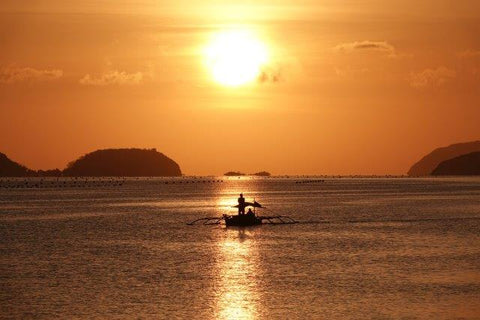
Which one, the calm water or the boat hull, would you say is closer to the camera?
the calm water

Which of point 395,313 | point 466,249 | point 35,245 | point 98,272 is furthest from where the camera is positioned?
point 35,245

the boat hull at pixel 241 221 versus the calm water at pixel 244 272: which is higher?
the boat hull at pixel 241 221

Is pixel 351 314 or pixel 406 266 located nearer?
pixel 351 314

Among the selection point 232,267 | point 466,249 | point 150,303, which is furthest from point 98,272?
point 466,249

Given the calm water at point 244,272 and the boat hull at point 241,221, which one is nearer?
the calm water at point 244,272

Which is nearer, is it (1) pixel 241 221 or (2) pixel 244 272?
(2) pixel 244 272

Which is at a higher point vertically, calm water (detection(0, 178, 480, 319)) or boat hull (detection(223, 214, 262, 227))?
boat hull (detection(223, 214, 262, 227))

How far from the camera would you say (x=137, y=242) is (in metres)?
92.2

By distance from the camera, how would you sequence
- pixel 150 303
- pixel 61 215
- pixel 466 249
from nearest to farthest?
pixel 150 303 < pixel 466 249 < pixel 61 215

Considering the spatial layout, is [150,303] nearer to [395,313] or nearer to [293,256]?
[395,313]

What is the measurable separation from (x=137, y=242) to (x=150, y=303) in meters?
44.1

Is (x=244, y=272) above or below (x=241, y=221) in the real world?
below

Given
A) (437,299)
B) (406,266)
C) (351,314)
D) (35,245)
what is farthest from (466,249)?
(35,245)

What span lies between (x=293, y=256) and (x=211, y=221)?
5444cm
